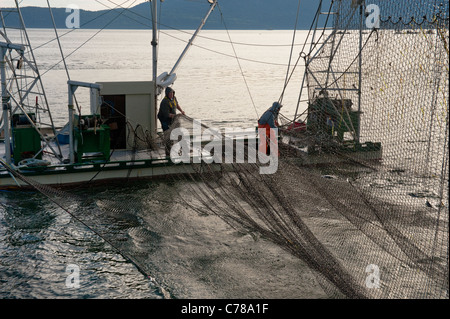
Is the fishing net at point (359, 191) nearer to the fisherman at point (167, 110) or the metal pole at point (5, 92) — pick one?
the fisherman at point (167, 110)

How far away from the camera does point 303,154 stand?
497 inches

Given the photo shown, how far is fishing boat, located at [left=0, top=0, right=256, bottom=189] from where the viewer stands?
445 inches

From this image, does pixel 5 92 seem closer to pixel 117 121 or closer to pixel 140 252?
pixel 117 121

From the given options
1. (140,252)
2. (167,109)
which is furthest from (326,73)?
(140,252)

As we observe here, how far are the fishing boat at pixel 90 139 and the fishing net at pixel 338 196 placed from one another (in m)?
0.42

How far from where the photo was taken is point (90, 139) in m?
11.6

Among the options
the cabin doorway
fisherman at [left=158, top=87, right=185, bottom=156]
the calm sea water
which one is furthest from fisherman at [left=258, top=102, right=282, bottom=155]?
the cabin doorway

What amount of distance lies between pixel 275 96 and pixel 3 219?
88.9ft

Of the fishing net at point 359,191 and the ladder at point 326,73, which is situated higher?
the ladder at point 326,73
